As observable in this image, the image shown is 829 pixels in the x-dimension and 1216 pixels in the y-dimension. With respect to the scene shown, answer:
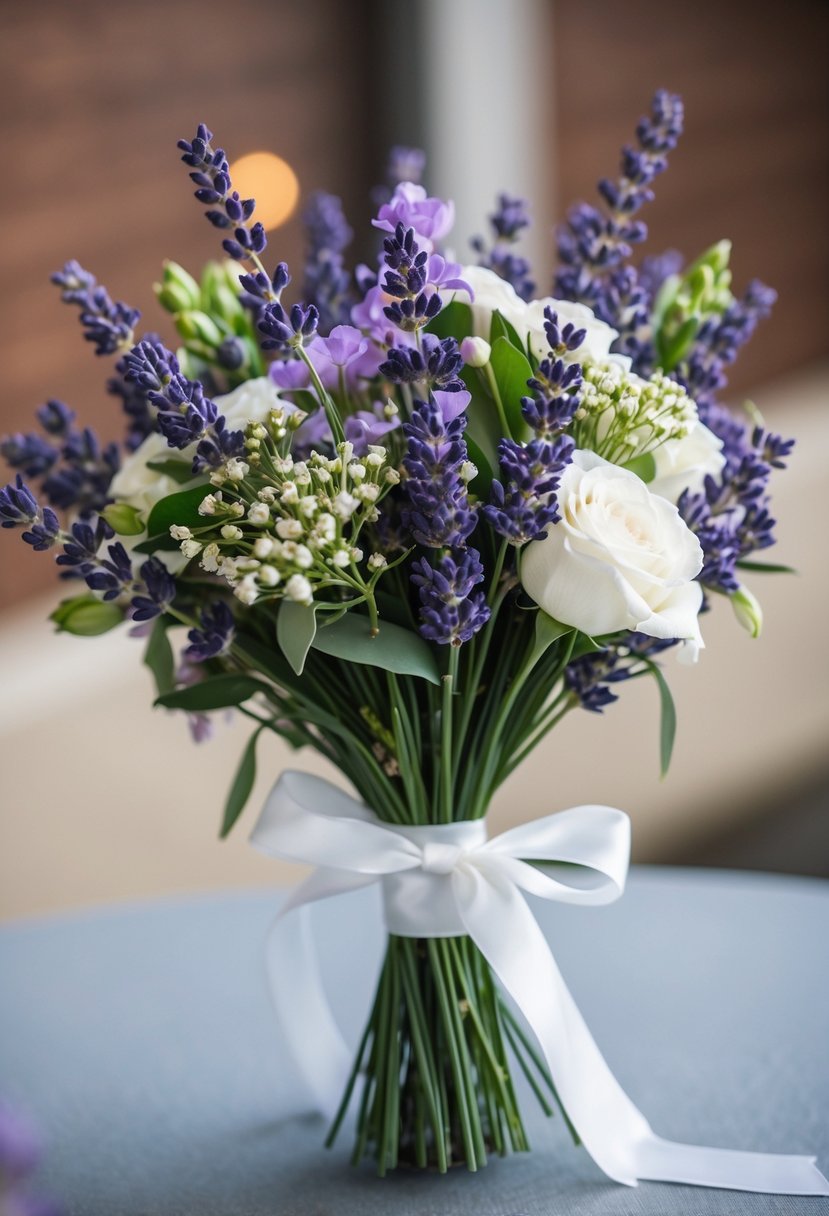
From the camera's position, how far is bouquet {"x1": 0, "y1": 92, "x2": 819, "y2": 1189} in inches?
27.0

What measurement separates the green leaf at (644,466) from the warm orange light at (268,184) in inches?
70.0

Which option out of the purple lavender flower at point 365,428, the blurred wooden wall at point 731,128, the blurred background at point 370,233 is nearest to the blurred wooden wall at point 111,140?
the blurred background at point 370,233

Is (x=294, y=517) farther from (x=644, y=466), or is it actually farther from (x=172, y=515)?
(x=644, y=466)

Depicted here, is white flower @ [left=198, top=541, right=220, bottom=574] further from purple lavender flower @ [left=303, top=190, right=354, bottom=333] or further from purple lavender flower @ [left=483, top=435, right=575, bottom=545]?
purple lavender flower @ [left=303, top=190, right=354, bottom=333]

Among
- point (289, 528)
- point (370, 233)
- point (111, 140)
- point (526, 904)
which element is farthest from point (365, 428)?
point (370, 233)

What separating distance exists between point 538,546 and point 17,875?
1.60 m

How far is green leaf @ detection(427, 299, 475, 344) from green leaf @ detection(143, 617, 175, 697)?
25 centimetres

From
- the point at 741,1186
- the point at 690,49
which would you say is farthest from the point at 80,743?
the point at 690,49

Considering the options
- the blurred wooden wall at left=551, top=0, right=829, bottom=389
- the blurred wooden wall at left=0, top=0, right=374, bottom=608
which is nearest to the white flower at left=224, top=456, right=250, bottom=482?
the blurred wooden wall at left=0, top=0, right=374, bottom=608

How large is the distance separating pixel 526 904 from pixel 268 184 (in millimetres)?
1966

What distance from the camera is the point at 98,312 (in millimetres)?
812

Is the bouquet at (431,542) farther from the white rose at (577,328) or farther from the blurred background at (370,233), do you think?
the blurred background at (370,233)

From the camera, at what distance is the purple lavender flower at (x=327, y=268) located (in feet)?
2.97

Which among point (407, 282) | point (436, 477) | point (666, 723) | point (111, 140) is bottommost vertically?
point (666, 723)
